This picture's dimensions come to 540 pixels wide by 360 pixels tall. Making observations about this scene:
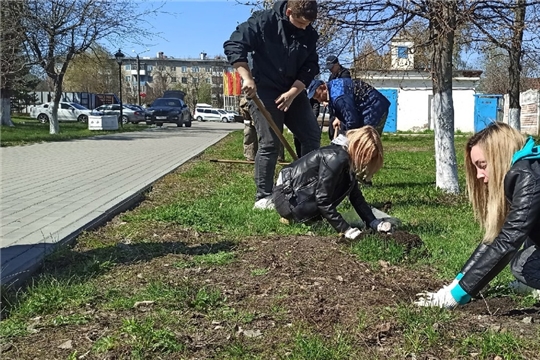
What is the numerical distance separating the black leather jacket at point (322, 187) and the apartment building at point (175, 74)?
67619 mm

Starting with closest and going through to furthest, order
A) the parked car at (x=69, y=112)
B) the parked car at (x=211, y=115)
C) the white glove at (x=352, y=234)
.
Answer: the white glove at (x=352, y=234) → the parked car at (x=69, y=112) → the parked car at (x=211, y=115)

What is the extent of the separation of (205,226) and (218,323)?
2.29 m

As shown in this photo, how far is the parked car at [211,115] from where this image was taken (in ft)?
199

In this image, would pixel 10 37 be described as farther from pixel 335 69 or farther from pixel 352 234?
pixel 352 234

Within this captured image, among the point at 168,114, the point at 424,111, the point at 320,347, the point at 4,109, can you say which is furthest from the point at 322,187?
the point at 168,114

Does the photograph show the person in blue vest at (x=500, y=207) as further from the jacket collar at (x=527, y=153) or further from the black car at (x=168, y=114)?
the black car at (x=168, y=114)

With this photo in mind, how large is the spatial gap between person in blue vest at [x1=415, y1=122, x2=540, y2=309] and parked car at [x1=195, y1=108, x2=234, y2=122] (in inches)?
2263

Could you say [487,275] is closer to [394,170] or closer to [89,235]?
[89,235]

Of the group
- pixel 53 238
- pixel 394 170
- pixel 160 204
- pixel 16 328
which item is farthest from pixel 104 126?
pixel 16 328

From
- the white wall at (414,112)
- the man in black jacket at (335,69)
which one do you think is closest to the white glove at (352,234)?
the man in black jacket at (335,69)

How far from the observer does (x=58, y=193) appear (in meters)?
7.26

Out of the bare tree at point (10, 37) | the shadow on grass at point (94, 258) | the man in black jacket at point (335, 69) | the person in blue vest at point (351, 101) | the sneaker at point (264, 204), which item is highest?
the bare tree at point (10, 37)

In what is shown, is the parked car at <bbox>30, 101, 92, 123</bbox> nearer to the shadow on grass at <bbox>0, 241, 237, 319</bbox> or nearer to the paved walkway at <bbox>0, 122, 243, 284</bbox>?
the paved walkway at <bbox>0, 122, 243, 284</bbox>

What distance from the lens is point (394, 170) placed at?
1038cm
